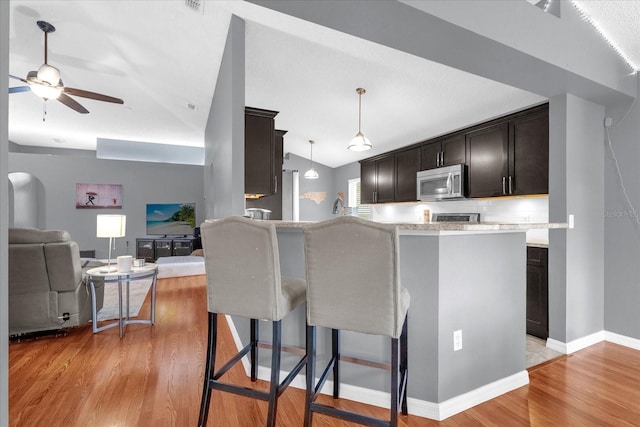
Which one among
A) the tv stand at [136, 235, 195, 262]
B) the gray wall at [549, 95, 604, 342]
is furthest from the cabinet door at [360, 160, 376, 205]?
the tv stand at [136, 235, 195, 262]

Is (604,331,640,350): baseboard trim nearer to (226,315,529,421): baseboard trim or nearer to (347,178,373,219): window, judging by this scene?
(226,315,529,421): baseboard trim

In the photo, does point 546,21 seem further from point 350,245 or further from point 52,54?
point 52,54

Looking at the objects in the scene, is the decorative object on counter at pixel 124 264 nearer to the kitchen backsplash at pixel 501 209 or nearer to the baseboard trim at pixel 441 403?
the baseboard trim at pixel 441 403

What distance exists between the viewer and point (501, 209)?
153 inches

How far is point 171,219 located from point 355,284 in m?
7.40

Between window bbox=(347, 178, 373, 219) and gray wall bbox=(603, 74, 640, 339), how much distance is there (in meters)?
4.13

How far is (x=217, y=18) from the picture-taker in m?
2.63

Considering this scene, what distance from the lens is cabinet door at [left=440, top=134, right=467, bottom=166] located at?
13.1 feet

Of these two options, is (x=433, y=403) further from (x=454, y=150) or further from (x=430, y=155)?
(x=430, y=155)

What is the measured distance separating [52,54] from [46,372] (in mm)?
3684

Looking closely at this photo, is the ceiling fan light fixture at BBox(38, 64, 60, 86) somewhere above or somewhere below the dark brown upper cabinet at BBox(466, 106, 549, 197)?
above

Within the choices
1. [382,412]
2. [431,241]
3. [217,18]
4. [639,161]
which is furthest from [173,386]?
[639,161]

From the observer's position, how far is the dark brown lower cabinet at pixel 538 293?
2805mm

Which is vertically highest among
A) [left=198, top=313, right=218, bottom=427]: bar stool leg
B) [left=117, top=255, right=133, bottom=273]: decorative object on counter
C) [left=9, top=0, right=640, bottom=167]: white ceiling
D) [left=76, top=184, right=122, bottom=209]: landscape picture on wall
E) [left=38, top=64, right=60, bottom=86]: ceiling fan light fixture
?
[left=9, top=0, right=640, bottom=167]: white ceiling
